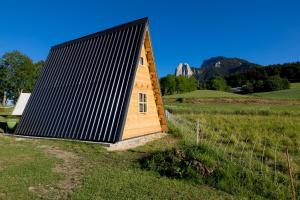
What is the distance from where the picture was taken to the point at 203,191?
5.23m

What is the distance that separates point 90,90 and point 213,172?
7.61m

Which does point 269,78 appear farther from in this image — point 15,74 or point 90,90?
point 90,90

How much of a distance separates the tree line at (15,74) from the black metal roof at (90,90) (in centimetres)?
5136

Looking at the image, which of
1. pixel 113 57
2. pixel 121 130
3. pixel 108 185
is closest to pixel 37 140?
pixel 121 130

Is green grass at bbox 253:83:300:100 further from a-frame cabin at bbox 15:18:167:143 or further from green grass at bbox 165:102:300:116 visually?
a-frame cabin at bbox 15:18:167:143

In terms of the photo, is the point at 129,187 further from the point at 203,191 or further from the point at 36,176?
the point at 36,176

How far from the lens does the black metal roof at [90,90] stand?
1040 centimetres

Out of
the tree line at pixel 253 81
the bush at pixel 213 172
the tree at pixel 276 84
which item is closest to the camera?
the bush at pixel 213 172

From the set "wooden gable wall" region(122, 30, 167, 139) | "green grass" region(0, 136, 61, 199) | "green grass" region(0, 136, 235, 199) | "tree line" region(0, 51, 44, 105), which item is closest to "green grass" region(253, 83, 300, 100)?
"wooden gable wall" region(122, 30, 167, 139)

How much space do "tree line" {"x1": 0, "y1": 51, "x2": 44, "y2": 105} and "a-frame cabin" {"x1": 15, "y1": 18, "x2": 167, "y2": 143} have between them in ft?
168

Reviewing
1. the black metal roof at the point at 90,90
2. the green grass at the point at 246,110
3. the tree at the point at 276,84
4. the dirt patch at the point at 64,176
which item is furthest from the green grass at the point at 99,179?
the tree at the point at 276,84

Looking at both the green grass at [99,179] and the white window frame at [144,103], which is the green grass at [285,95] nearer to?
the white window frame at [144,103]

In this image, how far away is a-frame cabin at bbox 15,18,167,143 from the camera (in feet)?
34.4

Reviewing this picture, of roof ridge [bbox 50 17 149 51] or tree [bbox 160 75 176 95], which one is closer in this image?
roof ridge [bbox 50 17 149 51]
